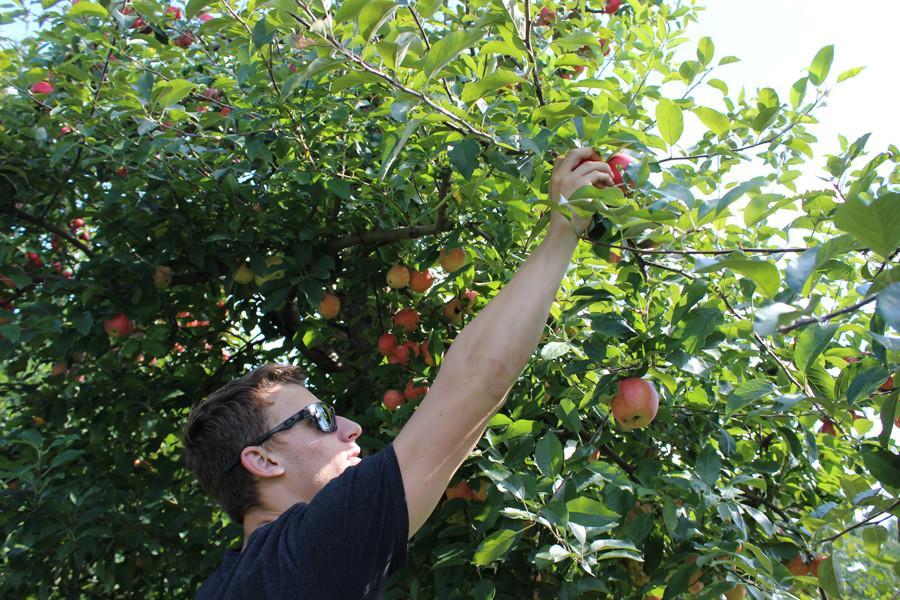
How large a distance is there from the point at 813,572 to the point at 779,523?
15 centimetres

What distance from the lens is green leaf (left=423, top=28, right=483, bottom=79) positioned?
1357mm

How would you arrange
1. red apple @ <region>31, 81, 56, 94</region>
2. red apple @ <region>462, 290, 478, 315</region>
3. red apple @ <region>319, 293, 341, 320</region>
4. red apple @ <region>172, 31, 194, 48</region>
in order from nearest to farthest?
red apple @ <region>462, 290, 478, 315</region>
red apple @ <region>319, 293, 341, 320</region>
red apple @ <region>31, 81, 56, 94</region>
red apple @ <region>172, 31, 194, 48</region>

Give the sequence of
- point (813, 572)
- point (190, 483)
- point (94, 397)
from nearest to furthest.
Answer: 1. point (813, 572)
2. point (94, 397)
3. point (190, 483)

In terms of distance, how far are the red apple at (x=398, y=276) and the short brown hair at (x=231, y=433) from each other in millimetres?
1126

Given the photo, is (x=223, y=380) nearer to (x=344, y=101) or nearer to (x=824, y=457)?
(x=344, y=101)

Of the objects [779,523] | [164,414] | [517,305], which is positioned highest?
[517,305]

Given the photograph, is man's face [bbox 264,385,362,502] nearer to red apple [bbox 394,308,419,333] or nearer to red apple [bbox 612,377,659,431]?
red apple [bbox 612,377,659,431]

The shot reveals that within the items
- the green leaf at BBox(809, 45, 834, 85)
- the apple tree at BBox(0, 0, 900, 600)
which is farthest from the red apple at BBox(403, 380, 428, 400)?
the green leaf at BBox(809, 45, 834, 85)

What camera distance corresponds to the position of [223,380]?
128 inches

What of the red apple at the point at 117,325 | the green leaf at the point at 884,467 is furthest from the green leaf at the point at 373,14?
the red apple at the point at 117,325

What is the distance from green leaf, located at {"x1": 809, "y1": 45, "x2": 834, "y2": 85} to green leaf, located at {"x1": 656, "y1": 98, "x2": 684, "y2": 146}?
422 millimetres

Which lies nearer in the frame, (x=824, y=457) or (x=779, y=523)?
(x=779, y=523)

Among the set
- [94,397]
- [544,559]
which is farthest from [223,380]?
[544,559]

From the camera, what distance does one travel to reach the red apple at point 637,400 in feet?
6.10
